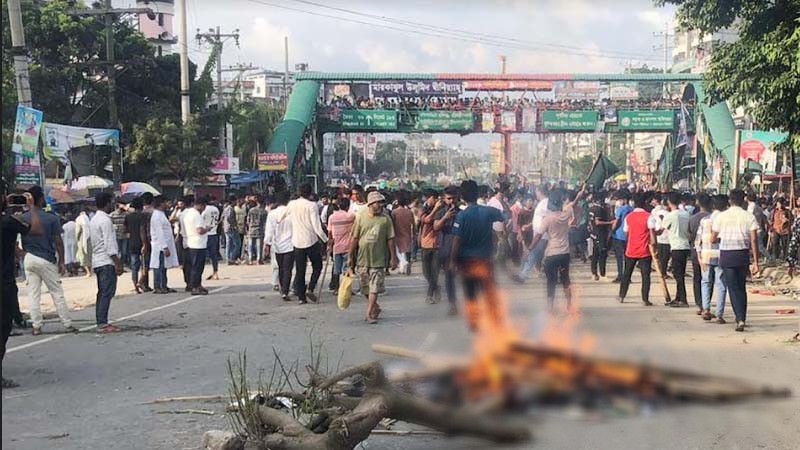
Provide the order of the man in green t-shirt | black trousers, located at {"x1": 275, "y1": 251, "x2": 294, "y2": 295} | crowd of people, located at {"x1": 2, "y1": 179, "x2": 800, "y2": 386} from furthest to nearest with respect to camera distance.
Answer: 1. black trousers, located at {"x1": 275, "y1": 251, "x2": 294, "y2": 295}
2. the man in green t-shirt
3. crowd of people, located at {"x1": 2, "y1": 179, "x2": 800, "y2": 386}

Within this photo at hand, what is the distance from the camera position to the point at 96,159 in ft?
85.1

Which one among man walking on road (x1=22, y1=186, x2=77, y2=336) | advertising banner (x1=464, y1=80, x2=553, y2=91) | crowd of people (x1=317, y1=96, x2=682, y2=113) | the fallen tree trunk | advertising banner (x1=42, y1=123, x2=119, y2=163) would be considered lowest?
the fallen tree trunk

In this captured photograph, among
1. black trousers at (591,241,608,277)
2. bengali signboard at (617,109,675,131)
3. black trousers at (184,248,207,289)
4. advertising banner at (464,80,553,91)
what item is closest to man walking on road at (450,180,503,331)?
black trousers at (184,248,207,289)

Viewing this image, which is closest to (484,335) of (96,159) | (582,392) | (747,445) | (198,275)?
(582,392)

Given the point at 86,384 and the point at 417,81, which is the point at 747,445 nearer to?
the point at 86,384

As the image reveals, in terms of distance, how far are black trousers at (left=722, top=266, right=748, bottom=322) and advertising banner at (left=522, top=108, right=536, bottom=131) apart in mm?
23230

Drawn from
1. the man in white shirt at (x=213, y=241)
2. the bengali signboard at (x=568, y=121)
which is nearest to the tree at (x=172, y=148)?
the man in white shirt at (x=213, y=241)

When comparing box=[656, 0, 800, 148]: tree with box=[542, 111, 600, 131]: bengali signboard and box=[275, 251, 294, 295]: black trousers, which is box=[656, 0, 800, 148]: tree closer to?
box=[275, 251, 294, 295]: black trousers

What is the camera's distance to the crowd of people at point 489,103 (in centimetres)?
3181

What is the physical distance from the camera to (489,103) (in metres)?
32.2

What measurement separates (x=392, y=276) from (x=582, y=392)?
45.4 feet

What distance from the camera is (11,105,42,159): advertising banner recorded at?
13.5 m

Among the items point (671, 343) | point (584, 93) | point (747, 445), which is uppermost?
point (584, 93)

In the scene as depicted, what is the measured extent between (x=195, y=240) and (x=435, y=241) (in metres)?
3.87
